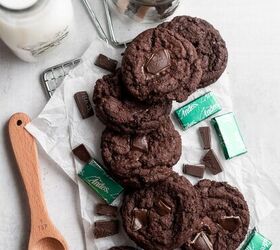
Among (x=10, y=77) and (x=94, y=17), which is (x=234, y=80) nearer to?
(x=94, y=17)

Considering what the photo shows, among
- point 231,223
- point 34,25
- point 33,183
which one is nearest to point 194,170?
point 231,223

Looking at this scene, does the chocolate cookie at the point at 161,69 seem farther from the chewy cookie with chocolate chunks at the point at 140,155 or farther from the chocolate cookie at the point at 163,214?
the chocolate cookie at the point at 163,214

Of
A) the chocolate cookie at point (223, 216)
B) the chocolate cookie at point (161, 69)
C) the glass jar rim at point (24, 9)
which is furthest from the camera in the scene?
the chocolate cookie at point (223, 216)

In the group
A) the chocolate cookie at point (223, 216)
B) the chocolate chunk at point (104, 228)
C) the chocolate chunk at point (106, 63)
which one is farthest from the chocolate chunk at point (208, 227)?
the chocolate chunk at point (106, 63)

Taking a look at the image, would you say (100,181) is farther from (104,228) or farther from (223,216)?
(223,216)

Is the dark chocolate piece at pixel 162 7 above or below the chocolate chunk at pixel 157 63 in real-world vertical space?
above

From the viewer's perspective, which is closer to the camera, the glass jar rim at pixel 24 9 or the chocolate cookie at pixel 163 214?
the glass jar rim at pixel 24 9

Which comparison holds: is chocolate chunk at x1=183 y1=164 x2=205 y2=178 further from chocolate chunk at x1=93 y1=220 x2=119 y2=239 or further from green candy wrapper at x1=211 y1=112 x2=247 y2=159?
chocolate chunk at x1=93 y1=220 x2=119 y2=239
